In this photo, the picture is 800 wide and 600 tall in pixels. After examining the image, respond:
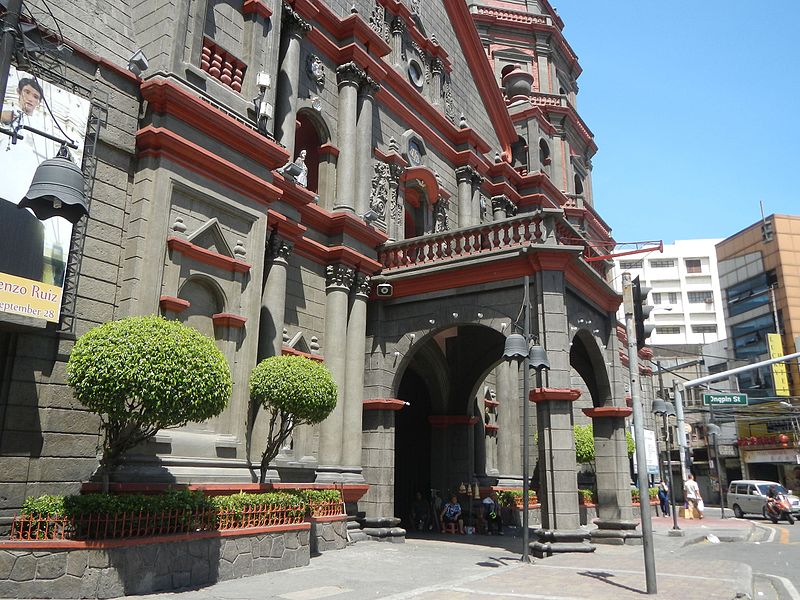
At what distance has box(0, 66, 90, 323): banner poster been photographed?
32.2 ft

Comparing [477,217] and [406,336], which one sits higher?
[477,217]

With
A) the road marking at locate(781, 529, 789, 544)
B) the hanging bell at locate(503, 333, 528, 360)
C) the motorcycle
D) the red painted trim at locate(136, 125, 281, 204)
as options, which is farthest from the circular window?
the motorcycle

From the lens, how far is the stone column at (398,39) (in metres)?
22.0

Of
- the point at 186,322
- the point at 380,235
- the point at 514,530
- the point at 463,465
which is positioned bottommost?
the point at 514,530

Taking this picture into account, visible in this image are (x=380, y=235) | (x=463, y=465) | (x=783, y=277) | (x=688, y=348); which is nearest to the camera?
(x=380, y=235)

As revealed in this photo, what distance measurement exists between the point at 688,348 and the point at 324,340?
58.2 meters

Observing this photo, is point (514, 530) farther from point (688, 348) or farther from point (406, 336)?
point (688, 348)

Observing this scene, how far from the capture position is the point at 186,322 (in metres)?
12.4

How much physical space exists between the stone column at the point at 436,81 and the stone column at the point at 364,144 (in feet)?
14.8

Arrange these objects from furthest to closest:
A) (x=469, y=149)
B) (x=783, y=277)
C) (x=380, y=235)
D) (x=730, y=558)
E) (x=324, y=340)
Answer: (x=783, y=277), (x=469, y=149), (x=380, y=235), (x=324, y=340), (x=730, y=558)

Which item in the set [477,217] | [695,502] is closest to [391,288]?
[477,217]

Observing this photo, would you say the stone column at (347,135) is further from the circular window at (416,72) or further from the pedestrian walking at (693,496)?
the pedestrian walking at (693,496)

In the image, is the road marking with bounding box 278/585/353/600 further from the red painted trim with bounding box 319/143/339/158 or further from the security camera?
the red painted trim with bounding box 319/143/339/158

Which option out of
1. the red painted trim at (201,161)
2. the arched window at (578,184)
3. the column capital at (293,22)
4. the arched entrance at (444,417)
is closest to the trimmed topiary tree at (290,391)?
the red painted trim at (201,161)
